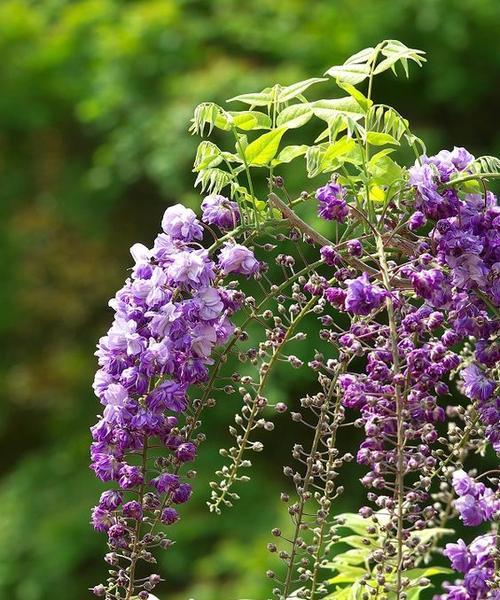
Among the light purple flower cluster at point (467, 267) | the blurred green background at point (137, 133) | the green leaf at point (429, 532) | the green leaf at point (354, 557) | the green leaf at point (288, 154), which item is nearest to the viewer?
the light purple flower cluster at point (467, 267)

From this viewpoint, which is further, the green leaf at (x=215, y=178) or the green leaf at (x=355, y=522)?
the green leaf at (x=355, y=522)

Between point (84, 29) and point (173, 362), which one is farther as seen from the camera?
point (84, 29)

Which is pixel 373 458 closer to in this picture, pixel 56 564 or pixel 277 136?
pixel 277 136

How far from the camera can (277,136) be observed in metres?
1.32

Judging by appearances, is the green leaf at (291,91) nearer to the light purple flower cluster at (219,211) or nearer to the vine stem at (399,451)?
the light purple flower cluster at (219,211)

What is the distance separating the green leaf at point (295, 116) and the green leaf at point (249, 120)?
0.03 meters

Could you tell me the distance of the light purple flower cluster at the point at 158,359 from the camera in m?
1.26

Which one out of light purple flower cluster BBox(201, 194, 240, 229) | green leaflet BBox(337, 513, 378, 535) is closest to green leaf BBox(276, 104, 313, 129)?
light purple flower cluster BBox(201, 194, 240, 229)

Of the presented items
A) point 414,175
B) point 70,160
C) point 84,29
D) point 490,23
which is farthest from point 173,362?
point 70,160

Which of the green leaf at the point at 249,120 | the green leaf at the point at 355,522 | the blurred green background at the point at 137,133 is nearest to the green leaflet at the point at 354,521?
the green leaf at the point at 355,522

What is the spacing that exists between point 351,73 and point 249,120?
0.46 ft

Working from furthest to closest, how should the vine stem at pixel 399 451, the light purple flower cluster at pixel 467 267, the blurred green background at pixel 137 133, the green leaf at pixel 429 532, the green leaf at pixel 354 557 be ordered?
the blurred green background at pixel 137 133
the green leaf at pixel 354 557
the green leaf at pixel 429 532
the light purple flower cluster at pixel 467 267
the vine stem at pixel 399 451

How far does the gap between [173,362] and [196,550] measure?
3876mm

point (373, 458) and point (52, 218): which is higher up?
point (52, 218)
